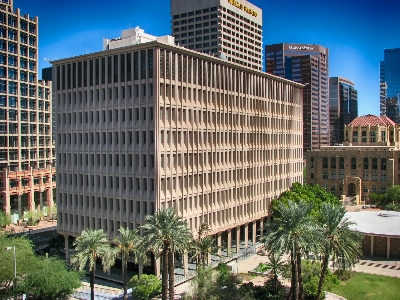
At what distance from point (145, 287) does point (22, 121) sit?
84.9 metres

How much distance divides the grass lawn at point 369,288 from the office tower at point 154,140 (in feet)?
65.4

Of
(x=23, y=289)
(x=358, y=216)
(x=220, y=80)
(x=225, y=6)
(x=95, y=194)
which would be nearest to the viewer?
(x=23, y=289)

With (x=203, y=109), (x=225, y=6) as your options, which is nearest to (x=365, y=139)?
(x=225, y=6)

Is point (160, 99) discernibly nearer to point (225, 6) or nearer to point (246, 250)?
point (246, 250)

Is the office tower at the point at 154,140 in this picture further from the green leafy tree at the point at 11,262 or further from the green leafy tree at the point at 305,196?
the green leafy tree at the point at 11,262

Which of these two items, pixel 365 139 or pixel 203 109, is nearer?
pixel 203 109

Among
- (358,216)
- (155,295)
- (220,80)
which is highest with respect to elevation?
(220,80)

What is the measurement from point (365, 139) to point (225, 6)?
7839cm

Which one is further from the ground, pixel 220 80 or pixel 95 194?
pixel 220 80

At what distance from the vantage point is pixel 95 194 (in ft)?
274

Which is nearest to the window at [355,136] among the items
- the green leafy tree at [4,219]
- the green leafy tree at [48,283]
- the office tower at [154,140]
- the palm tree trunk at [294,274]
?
the office tower at [154,140]

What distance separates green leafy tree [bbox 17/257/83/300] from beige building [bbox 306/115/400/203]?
315 feet

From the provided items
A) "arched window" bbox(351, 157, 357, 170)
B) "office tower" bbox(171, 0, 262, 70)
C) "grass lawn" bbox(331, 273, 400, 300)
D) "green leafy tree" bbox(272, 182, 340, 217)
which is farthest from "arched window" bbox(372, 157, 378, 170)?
"office tower" bbox(171, 0, 262, 70)

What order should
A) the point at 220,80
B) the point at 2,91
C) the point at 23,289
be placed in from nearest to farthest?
the point at 23,289 → the point at 220,80 → the point at 2,91
